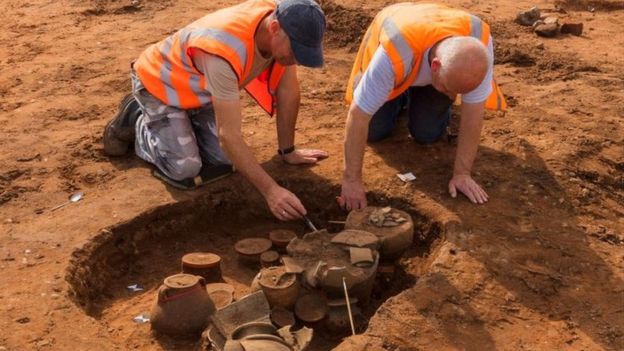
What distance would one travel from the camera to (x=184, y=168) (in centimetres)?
461

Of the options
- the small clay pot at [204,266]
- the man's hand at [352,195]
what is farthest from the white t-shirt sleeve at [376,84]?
the small clay pot at [204,266]

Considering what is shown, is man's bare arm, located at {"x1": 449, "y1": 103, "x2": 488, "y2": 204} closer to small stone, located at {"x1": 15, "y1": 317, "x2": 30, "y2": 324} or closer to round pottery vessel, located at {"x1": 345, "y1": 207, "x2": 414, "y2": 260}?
round pottery vessel, located at {"x1": 345, "y1": 207, "x2": 414, "y2": 260}

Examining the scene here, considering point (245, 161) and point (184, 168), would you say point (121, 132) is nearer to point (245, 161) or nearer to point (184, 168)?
point (184, 168)

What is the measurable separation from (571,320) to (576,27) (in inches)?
179

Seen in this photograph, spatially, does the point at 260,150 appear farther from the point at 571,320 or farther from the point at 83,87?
the point at 571,320

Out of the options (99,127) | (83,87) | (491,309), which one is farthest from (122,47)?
(491,309)

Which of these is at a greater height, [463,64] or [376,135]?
[463,64]

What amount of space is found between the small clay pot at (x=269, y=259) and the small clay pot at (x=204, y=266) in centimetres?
24

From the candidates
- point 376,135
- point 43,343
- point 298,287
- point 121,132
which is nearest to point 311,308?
point 298,287

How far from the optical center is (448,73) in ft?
12.5

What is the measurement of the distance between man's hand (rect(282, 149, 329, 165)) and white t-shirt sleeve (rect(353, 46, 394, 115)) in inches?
31.6

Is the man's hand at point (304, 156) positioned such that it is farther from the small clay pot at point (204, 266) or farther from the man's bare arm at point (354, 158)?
the small clay pot at point (204, 266)

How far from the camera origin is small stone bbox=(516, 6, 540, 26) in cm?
753

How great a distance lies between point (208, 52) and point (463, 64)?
1381 millimetres
